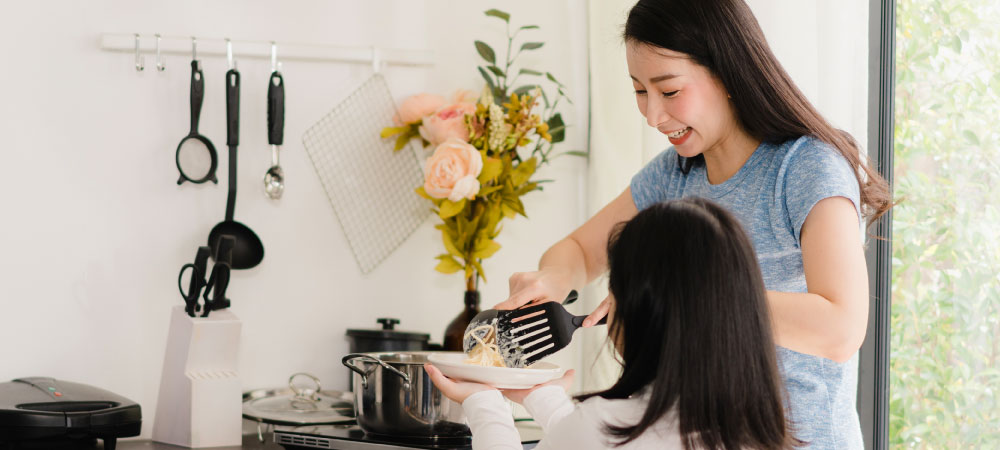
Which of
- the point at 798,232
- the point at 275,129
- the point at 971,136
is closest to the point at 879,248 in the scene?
the point at 971,136

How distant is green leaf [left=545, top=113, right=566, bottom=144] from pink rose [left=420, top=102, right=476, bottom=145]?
203 mm

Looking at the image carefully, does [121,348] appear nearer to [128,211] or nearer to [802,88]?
[128,211]

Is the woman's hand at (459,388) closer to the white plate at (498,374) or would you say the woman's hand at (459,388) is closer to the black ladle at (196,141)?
the white plate at (498,374)

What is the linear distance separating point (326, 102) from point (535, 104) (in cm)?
43

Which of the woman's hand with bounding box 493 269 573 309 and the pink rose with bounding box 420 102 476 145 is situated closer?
the woman's hand with bounding box 493 269 573 309

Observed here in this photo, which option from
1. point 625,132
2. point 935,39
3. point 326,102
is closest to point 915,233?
point 935,39

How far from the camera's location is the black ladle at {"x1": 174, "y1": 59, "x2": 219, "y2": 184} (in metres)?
1.71

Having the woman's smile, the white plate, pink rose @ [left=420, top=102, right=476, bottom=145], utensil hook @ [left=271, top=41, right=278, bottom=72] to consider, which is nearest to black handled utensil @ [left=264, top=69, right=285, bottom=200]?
utensil hook @ [left=271, top=41, right=278, bottom=72]

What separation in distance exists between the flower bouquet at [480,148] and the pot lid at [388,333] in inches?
2.3

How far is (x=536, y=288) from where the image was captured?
1312 millimetres

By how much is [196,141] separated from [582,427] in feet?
3.78

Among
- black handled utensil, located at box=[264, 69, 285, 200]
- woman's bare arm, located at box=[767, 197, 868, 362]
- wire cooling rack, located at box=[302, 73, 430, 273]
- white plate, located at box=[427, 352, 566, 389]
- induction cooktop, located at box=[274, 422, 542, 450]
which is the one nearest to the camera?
woman's bare arm, located at box=[767, 197, 868, 362]

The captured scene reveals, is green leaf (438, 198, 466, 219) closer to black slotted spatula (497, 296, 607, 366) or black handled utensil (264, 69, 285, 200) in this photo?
black handled utensil (264, 69, 285, 200)

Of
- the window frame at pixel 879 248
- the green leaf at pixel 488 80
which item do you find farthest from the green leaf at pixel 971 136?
the green leaf at pixel 488 80
